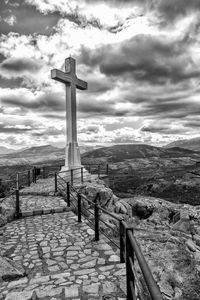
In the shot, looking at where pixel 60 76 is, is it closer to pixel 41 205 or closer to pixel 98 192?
pixel 98 192

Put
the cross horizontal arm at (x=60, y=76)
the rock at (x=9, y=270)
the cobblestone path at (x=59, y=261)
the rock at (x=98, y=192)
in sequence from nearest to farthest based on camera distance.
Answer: the cobblestone path at (x=59, y=261) < the rock at (x=9, y=270) < the rock at (x=98, y=192) < the cross horizontal arm at (x=60, y=76)

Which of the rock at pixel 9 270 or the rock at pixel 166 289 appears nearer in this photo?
the rock at pixel 9 270

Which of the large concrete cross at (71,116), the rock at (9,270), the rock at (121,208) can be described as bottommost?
the rock at (121,208)

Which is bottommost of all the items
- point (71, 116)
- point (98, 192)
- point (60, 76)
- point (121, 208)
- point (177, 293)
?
point (121, 208)

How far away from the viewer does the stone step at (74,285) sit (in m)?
4.00

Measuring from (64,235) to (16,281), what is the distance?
2.72 m

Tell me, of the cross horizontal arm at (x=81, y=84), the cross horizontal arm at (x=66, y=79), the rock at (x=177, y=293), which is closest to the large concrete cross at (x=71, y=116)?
the cross horizontal arm at (x=66, y=79)

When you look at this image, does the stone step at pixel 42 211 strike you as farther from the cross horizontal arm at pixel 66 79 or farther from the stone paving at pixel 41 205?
the cross horizontal arm at pixel 66 79

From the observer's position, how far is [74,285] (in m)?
4.36

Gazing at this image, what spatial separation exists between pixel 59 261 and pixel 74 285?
138 cm

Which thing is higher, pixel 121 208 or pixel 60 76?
pixel 60 76

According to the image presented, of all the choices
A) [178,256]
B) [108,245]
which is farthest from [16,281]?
[178,256]

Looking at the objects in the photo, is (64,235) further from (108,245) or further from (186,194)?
(186,194)

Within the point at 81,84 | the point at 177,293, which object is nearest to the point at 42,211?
the point at 177,293
